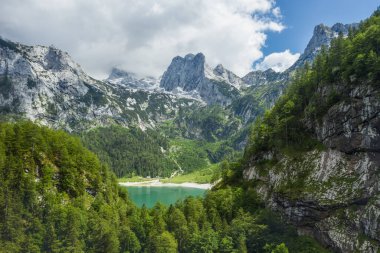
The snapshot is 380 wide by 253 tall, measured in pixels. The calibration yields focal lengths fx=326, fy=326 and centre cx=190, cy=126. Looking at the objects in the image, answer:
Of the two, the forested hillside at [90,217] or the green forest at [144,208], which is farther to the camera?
the green forest at [144,208]

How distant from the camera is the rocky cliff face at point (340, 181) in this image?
208 ft

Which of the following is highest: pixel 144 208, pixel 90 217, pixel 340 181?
pixel 340 181

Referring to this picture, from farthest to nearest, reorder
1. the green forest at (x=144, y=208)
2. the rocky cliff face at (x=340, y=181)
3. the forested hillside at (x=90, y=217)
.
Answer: the green forest at (x=144, y=208), the forested hillside at (x=90, y=217), the rocky cliff face at (x=340, y=181)

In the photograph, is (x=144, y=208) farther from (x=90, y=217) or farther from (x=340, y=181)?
(x=340, y=181)

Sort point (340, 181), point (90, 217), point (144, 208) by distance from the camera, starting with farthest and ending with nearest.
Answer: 1. point (144, 208)
2. point (90, 217)
3. point (340, 181)

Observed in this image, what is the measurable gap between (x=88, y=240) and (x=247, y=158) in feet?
181

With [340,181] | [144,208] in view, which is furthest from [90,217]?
[340,181]

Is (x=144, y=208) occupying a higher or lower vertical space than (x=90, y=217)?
higher

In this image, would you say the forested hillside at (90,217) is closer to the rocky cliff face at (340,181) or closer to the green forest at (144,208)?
the green forest at (144,208)

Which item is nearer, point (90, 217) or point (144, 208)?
point (90, 217)

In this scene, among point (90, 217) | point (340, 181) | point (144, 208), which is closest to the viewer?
point (340, 181)

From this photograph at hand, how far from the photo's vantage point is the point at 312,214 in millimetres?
71125

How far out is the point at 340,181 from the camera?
69.9 meters

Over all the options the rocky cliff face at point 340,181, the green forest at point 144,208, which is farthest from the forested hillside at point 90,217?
the rocky cliff face at point 340,181
